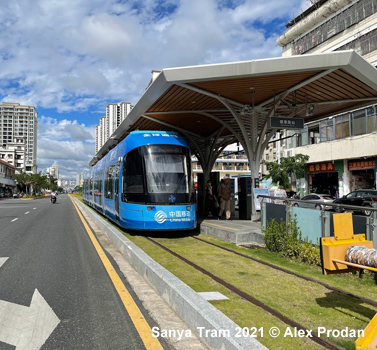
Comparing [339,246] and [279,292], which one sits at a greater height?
[339,246]

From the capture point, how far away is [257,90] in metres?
13.5

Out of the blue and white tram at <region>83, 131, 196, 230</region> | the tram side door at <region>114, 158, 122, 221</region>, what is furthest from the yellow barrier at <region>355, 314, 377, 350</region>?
the tram side door at <region>114, 158, 122, 221</region>

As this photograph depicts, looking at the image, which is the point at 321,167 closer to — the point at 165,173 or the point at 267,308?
the point at 165,173

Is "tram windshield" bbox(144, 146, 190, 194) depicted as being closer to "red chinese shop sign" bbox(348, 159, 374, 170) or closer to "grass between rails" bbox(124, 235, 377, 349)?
"grass between rails" bbox(124, 235, 377, 349)

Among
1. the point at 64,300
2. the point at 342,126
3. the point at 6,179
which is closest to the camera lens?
the point at 64,300

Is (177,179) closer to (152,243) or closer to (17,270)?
(152,243)

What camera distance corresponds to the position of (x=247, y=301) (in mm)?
4699

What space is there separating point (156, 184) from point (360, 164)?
2568 cm

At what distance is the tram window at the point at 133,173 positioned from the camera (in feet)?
34.3

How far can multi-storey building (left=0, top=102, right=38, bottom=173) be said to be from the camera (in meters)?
176

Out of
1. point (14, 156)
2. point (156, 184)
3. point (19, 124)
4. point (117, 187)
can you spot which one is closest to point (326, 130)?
point (117, 187)

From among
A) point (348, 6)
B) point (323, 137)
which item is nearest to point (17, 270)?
point (323, 137)

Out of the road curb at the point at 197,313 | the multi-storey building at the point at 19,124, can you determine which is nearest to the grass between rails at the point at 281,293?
the road curb at the point at 197,313

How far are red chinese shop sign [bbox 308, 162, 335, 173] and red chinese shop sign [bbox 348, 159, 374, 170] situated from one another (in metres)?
2.48
